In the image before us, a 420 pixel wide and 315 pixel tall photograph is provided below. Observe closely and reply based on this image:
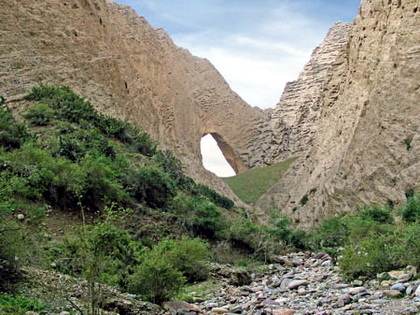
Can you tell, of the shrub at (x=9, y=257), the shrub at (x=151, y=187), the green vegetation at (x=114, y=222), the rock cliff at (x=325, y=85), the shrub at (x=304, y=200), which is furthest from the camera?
→ the shrub at (x=304, y=200)

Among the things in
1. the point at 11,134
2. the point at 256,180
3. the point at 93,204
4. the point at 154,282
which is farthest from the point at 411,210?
the point at 256,180

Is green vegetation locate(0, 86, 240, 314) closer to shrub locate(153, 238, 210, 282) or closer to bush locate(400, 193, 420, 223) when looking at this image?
shrub locate(153, 238, 210, 282)

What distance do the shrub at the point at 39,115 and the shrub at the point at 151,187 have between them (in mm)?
4391

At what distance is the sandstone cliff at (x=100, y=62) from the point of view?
22.4 meters

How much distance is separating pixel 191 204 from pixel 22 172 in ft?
22.1

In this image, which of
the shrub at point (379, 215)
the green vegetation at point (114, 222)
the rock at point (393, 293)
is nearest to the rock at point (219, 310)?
the green vegetation at point (114, 222)

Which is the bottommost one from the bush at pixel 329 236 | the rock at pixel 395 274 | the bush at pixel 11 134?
the bush at pixel 329 236

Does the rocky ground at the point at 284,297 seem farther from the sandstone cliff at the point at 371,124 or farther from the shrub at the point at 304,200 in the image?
the shrub at the point at 304,200

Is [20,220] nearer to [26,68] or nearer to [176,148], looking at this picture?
[26,68]

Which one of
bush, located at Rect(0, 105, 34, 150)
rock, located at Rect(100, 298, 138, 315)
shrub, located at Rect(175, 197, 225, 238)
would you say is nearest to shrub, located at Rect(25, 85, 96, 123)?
bush, located at Rect(0, 105, 34, 150)

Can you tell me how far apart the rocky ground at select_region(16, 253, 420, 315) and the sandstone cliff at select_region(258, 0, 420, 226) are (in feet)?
36.0

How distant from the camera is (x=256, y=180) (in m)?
48.7

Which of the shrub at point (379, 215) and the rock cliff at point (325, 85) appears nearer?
the shrub at point (379, 215)

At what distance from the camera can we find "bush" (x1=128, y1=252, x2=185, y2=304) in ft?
24.8
